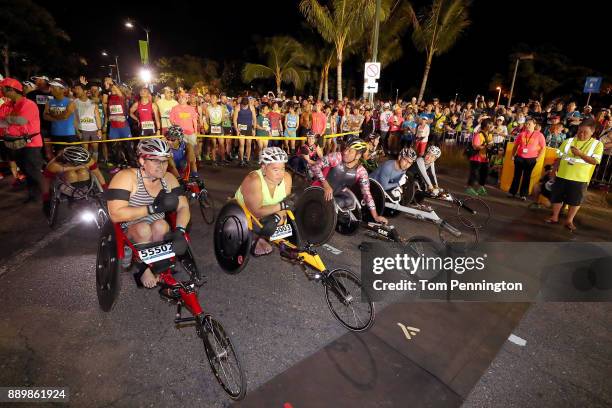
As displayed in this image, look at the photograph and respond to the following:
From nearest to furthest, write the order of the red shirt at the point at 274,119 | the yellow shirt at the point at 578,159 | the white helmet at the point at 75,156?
the white helmet at the point at 75,156 → the yellow shirt at the point at 578,159 → the red shirt at the point at 274,119

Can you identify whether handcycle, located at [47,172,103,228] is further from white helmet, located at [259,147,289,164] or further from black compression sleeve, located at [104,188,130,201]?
white helmet, located at [259,147,289,164]

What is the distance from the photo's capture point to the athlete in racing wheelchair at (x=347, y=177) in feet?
17.6

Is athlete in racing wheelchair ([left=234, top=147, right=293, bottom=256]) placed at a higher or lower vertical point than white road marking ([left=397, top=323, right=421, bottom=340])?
higher

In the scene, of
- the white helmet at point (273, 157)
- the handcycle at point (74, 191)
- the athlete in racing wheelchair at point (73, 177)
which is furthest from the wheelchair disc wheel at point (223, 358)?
the athlete in racing wheelchair at point (73, 177)

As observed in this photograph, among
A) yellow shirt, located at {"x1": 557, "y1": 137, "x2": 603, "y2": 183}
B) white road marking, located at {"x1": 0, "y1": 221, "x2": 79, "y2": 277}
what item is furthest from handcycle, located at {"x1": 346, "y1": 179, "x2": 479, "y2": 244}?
white road marking, located at {"x1": 0, "y1": 221, "x2": 79, "y2": 277}

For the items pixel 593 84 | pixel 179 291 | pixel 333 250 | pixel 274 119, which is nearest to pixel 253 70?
pixel 274 119

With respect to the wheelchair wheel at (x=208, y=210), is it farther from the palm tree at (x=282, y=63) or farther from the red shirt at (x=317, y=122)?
the palm tree at (x=282, y=63)

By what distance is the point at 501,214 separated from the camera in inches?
301

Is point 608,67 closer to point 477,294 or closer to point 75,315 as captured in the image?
point 477,294

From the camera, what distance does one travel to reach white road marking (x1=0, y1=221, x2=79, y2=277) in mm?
4712

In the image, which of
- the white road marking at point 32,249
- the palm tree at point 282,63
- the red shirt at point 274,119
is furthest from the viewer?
the palm tree at point 282,63

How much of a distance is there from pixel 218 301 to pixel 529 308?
3808 millimetres

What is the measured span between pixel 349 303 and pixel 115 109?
947cm

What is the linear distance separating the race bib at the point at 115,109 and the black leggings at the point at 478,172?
10043 mm
